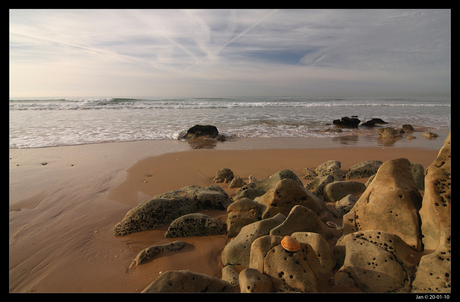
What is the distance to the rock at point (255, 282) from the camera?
183cm

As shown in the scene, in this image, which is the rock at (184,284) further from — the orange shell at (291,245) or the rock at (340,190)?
the rock at (340,190)

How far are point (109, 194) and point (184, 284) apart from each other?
3718 mm

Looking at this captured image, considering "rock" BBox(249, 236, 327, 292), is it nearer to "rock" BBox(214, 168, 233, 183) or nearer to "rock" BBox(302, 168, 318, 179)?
"rock" BBox(214, 168, 233, 183)

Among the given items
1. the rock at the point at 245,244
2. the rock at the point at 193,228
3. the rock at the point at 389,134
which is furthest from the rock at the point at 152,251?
the rock at the point at 389,134

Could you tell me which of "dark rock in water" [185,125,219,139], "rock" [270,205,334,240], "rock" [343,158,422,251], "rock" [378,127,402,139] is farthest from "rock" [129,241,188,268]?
"rock" [378,127,402,139]

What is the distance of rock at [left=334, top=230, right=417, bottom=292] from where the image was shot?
79.3 inches

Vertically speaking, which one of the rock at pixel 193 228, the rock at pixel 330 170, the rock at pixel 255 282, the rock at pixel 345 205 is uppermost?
the rock at pixel 330 170

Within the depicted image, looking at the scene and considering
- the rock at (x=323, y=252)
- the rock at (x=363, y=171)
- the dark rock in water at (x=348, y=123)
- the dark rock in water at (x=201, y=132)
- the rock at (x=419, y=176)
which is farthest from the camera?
the dark rock in water at (x=348, y=123)

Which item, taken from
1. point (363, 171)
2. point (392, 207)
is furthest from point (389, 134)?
point (392, 207)

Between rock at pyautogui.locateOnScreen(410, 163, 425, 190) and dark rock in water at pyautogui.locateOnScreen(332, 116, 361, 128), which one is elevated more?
dark rock in water at pyautogui.locateOnScreen(332, 116, 361, 128)

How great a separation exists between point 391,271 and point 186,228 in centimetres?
249

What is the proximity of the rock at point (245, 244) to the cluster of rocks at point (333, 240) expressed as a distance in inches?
0.4
